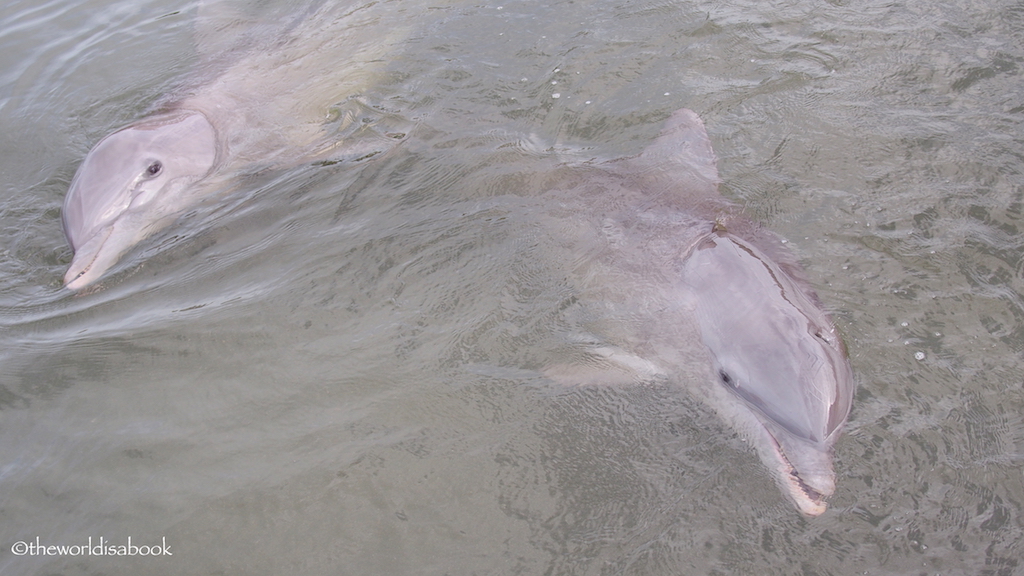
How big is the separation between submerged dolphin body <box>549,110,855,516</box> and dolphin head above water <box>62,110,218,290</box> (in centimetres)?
373

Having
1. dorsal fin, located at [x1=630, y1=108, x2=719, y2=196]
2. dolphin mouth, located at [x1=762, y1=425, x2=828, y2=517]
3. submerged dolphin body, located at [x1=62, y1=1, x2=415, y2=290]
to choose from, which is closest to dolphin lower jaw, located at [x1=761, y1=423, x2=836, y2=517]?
dolphin mouth, located at [x1=762, y1=425, x2=828, y2=517]

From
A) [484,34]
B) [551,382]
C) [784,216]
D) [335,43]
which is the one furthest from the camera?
[335,43]

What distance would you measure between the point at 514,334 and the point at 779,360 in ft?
5.83

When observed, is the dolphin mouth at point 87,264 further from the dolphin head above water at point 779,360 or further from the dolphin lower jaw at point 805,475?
the dolphin lower jaw at point 805,475

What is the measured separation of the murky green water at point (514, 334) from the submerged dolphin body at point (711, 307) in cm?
19

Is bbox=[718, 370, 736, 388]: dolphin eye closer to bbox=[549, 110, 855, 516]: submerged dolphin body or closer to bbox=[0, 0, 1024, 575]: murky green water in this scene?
bbox=[549, 110, 855, 516]: submerged dolphin body

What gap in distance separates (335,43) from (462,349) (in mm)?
5768

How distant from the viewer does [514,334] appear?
4902 mm

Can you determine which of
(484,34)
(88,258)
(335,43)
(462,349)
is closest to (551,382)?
(462,349)

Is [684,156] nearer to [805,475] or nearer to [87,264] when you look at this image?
[805,475]

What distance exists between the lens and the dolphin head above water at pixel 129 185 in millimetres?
5887

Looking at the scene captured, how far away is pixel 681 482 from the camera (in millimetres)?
3980

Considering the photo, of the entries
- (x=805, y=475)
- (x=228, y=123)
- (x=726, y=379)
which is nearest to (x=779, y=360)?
(x=726, y=379)

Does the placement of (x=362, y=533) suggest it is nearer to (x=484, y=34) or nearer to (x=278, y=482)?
(x=278, y=482)
